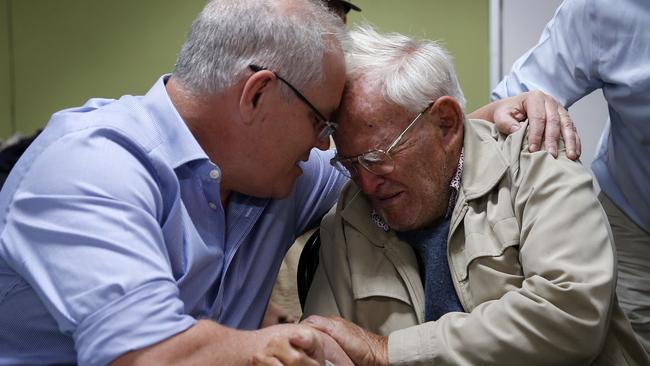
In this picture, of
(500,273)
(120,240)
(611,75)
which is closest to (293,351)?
(120,240)

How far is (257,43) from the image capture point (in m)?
1.49

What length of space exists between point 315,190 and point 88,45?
3.09 meters

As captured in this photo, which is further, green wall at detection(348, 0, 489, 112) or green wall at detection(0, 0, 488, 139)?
green wall at detection(0, 0, 488, 139)

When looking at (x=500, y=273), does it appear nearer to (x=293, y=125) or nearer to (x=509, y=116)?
(x=509, y=116)

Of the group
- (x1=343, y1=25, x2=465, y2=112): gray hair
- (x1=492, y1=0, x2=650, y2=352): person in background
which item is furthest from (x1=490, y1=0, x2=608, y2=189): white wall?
(x1=343, y1=25, x2=465, y2=112): gray hair

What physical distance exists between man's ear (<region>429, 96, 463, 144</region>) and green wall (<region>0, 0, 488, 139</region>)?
8.30 ft

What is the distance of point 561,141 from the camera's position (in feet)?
5.43

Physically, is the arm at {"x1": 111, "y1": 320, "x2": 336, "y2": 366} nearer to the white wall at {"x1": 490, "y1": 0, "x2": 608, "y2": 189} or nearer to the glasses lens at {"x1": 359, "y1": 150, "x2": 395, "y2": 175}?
the glasses lens at {"x1": 359, "y1": 150, "x2": 395, "y2": 175}

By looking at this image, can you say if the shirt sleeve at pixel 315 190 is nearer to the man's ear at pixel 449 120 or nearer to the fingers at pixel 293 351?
the man's ear at pixel 449 120

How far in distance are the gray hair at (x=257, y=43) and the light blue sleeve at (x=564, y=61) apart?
78 cm

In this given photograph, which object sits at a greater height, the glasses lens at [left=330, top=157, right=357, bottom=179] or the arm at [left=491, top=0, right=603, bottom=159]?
the arm at [left=491, top=0, right=603, bottom=159]

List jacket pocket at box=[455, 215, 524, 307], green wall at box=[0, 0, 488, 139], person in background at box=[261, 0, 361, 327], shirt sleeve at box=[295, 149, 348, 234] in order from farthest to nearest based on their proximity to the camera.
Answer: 1. green wall at box=[0, 0, 488, 139]
2. person in background at box=[261, 0, 361, 327]
3. shirt sleeve at box=[295, 149, 348, 234]
4. jacket pocket at box=[455, 215, 524, 307]

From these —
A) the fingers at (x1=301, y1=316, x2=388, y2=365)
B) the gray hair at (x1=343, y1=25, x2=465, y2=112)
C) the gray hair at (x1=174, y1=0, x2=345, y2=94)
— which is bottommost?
the fingers at (x1=301, y1=316, x2=388, y2=365)

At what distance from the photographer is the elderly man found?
4.73 feet
